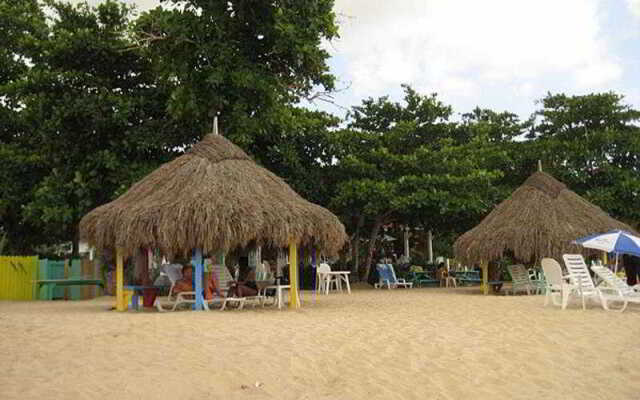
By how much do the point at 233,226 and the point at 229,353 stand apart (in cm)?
537

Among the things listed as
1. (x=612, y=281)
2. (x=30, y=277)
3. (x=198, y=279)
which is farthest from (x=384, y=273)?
(x=612, y=281)

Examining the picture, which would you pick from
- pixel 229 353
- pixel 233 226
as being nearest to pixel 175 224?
pixel 233 226

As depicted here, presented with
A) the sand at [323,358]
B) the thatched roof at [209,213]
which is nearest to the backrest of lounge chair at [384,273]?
the thatched roof at [209,213]

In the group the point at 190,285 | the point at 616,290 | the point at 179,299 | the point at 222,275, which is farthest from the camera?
the point at 222,275

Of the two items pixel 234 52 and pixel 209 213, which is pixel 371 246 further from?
pixel 209 213

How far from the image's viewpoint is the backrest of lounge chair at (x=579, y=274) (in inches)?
480

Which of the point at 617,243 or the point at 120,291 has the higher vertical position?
the point at 617,243

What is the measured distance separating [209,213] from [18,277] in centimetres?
906

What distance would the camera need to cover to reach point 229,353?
7.04 metres

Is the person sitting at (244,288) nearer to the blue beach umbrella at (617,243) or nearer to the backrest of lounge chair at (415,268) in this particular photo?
the blue beach umbrella at (617,243)

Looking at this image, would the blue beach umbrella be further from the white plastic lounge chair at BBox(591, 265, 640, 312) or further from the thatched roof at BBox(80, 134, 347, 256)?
the thatched roof at BBox(80, 134, 347, 256)

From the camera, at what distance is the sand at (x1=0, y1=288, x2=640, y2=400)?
18.5 ft

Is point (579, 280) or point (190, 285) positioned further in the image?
point (190, 285)

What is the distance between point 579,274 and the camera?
12.3 m
